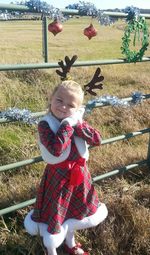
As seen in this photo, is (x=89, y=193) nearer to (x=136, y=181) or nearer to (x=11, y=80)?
(x=136, y=181)

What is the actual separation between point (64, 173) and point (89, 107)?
0.71m

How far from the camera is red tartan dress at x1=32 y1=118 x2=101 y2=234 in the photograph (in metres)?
2.25

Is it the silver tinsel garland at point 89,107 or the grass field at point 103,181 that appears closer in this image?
the silver tinsel garland at point 89,107

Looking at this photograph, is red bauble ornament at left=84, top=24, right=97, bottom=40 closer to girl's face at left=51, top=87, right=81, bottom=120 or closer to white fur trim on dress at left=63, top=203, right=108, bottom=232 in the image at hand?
girl's face at left=51, top=87, right=81, bottom=120

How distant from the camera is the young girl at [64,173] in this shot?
2248mm

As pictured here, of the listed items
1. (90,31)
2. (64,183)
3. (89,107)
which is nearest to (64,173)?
(64,183)

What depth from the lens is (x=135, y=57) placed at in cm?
294

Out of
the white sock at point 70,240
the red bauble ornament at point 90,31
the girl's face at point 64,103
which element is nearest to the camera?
the girl's face at point 64,103

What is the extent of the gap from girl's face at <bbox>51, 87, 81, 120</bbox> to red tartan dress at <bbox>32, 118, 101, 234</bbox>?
74 millimetres

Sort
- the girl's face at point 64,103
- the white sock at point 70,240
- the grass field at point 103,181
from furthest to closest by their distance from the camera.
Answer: the grass field at point 103,181, the white sock at point 70,240, the girl's face at point 64,103

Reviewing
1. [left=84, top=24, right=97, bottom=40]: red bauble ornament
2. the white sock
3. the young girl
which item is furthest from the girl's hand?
the white sock

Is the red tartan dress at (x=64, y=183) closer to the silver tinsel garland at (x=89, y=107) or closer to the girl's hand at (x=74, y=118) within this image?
the girl's hand at (x=74, y=118)

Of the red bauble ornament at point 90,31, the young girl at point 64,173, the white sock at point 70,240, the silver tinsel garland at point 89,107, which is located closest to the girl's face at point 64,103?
the young girl at point 64,173

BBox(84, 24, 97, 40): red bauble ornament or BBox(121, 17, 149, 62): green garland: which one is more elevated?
BBox(84, 24, 97, 40): red bauble ornament
